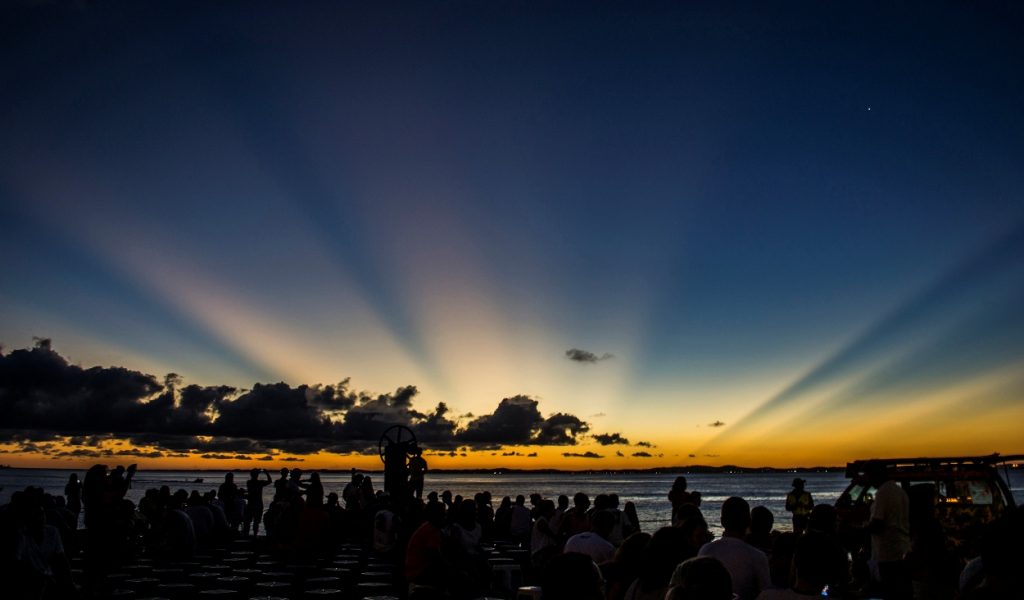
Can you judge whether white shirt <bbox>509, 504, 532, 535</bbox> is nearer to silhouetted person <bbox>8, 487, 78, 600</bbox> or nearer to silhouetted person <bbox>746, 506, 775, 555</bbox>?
silhouetted person <bbox>746, 506, 775, 555</bbox>

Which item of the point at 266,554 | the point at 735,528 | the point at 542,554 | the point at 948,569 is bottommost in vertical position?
the point at 266,554

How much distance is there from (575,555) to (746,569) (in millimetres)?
2635

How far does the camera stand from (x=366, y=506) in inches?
837

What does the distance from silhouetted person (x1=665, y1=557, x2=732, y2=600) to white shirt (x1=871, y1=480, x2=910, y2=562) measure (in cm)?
586

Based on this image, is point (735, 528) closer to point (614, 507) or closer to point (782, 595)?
point (782, 595)

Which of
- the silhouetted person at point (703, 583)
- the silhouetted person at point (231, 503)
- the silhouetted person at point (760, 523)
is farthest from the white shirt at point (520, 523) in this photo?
the silhouetted person at point (703, 583)

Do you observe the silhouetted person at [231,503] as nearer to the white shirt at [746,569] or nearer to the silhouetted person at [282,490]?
the silhouetted person at [282,490]

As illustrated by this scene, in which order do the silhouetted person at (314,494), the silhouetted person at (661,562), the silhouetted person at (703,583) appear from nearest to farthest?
the silhouetted person at (703,583) → the silhouetted person at (661,562) → the silhouetted person at (314,494)

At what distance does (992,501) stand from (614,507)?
216 inches

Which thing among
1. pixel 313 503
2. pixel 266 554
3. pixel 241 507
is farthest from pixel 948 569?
pixel 241 507

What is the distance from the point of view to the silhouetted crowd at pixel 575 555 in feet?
11.7

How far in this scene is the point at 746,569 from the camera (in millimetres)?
5219

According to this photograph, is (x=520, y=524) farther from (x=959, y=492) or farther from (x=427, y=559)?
(x=427, y=559)

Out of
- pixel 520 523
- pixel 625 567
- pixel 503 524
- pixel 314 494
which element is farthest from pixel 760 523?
pixel 503 524
